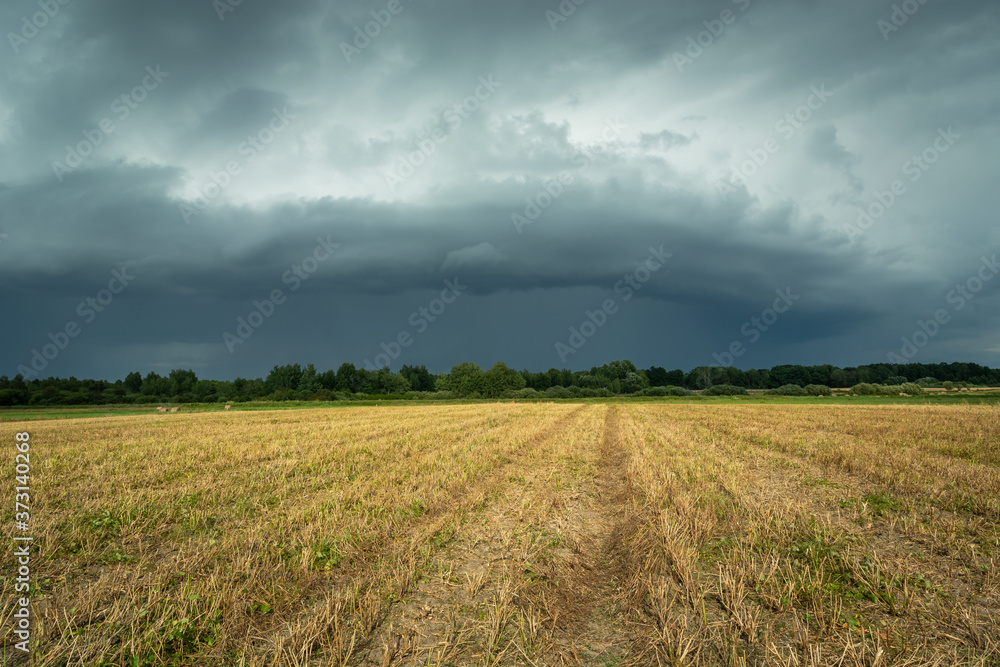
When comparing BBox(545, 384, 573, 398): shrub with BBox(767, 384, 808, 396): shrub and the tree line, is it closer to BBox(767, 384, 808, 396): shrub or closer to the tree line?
the tree line

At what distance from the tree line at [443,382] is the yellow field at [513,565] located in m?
83.5

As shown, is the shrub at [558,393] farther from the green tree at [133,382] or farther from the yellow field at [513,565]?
the green tree at [133,382]

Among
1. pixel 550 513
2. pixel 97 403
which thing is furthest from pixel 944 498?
pixel 97 403

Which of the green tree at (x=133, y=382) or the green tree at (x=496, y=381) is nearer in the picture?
the green tree at (x=496, y=381)

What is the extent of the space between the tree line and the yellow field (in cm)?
8351

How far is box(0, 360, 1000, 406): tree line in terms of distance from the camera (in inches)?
3722

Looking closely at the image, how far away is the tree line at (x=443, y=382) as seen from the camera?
3722 inches

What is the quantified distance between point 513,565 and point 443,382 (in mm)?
131400

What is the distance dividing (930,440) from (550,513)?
58.2 feet

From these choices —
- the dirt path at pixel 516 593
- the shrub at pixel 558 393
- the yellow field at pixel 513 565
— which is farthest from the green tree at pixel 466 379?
the dirt path at pixel 516 593

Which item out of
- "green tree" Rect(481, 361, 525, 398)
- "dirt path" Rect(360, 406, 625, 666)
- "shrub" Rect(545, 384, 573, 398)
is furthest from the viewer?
"green tree" Rect(481, 361, 525, 398)

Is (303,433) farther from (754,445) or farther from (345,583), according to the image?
(754,445)

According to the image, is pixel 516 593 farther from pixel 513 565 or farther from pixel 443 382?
pixel 443 382

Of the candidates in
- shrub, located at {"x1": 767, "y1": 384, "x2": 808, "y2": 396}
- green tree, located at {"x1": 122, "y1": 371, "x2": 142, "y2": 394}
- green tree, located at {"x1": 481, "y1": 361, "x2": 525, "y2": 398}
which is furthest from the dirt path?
green tree, located at {"x1": 122, "y1": 371, "x2": 142, "y2": 394}
